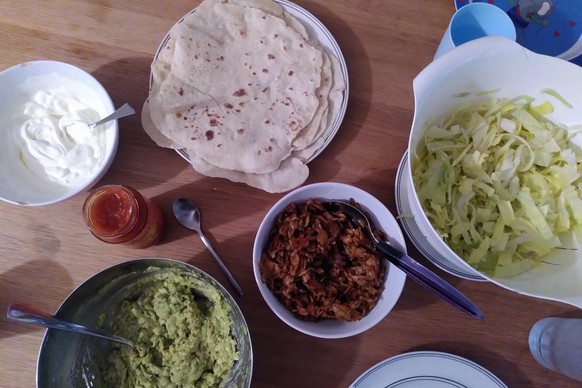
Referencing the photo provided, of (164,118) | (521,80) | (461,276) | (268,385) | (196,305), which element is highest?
(521,80)

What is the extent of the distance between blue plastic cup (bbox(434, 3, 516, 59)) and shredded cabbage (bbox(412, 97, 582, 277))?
0.16 m

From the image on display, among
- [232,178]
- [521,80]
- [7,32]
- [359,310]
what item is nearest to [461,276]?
[359,310]

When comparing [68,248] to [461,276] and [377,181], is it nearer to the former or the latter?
[377,181]

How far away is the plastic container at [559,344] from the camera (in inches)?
43.8

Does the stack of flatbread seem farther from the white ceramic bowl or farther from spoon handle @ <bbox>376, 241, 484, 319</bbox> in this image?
spoon handle @ <bbox>376, 241, 484, 319</bbox>

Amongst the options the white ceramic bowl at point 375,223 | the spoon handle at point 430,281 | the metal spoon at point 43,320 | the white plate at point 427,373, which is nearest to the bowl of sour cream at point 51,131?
the metal spoon at point 43,320

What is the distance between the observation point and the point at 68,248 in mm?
1160

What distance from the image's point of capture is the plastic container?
111cm

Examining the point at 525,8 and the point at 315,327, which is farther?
the point at 525,8

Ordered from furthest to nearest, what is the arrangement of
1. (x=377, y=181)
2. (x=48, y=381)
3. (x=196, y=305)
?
(x=377, y=181), (x=196, y=305), (x=48, y=381)

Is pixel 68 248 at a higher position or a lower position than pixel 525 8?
lower

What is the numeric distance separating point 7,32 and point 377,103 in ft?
3.29

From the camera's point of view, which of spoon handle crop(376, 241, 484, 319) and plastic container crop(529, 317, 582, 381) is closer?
spoon handle crop(376, 241, 484, 319)

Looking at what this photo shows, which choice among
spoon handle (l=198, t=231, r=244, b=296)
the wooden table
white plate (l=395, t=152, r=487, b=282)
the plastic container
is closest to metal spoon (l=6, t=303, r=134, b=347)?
the wooden table
